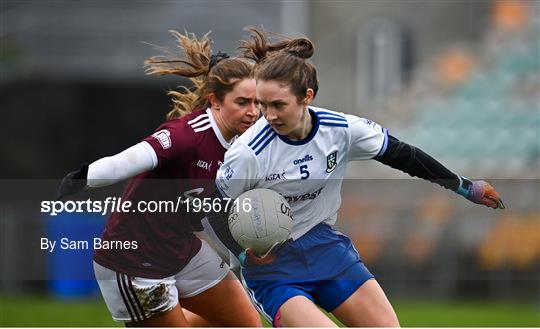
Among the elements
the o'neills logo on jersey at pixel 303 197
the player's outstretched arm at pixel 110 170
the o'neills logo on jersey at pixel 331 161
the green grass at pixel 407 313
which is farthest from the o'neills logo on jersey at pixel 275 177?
the green grass at pixel 407 313

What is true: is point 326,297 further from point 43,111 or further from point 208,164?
point 43,111

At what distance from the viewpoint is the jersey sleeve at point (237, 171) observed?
554 cm

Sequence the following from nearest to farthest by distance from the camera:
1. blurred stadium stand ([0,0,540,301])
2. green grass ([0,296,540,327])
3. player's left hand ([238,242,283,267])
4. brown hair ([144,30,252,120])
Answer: player's left hand ([238,242,283,267]) < brown hair ([144,30,252,120]) < green grass ([0,296,540,327]) < blurred stadium stand ([0,0,540,301])

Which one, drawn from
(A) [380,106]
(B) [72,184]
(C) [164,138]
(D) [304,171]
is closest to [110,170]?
(B) [72,184]

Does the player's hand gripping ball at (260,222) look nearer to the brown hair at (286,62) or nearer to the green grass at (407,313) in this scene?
the brown hair at (286,62)

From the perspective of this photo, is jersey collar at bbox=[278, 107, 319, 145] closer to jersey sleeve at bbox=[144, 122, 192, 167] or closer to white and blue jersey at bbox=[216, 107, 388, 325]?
white and blue jersey at bbox=[216, 107, 388, 325]

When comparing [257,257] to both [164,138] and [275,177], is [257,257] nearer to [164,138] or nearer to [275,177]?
[275,177]

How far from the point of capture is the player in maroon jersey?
5.99 meters

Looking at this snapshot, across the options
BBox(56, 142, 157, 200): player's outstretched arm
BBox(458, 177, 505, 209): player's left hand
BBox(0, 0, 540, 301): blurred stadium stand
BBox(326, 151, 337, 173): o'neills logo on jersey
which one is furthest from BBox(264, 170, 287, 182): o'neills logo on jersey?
BBox(0, 0, 540, 301): blurred stadium stand

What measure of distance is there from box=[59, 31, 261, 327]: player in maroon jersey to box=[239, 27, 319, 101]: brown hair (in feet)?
0.44

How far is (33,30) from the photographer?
19.5m

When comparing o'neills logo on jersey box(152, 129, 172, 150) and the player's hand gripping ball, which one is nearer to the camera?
the player's hand gripping ball

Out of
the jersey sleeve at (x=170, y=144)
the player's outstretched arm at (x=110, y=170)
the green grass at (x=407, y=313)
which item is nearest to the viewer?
the player's outstretched arm at (x=110, y=170)

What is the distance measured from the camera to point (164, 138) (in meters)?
5.89
